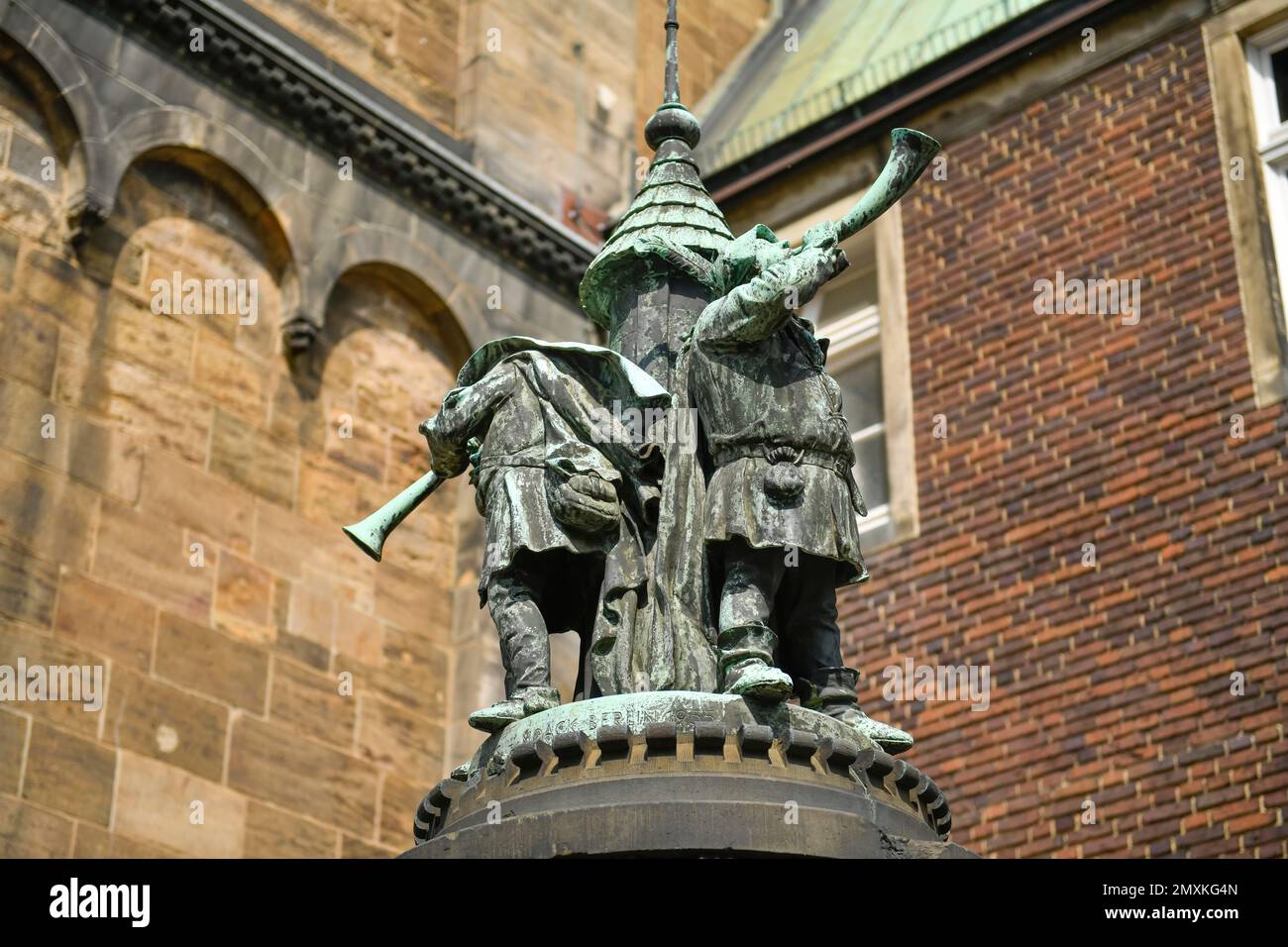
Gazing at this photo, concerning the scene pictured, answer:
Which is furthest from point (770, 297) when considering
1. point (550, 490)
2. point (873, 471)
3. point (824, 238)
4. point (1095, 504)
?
point (873, 471)

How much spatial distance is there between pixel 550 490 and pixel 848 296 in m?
9.92

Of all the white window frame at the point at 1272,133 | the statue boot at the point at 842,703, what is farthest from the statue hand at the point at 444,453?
the white window frame at the point at 1272,133

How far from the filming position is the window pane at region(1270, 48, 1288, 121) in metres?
14.1

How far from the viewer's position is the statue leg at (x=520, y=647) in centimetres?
615

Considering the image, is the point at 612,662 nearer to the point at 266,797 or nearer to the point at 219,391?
the point at 266,797

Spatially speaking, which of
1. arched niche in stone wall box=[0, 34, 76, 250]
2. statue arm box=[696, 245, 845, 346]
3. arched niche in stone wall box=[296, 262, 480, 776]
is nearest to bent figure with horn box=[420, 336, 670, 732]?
statue arm box=[696, 245, 845, 346]

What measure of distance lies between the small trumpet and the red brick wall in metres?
6.45

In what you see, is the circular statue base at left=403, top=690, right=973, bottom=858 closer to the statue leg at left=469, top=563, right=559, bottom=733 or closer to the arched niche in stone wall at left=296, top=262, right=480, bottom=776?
the statue leg at left=469, top=563, right=559, bottom=733

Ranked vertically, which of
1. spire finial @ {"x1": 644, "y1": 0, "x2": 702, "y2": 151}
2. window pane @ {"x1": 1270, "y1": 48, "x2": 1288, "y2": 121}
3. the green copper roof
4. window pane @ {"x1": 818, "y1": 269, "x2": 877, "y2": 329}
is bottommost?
spire finial @ {"x1": 644, "y1": 0, "x2": 702, "y2": 151}

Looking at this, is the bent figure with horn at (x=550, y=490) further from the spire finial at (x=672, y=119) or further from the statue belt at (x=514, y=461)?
the spire finial at (x=672, y=119)

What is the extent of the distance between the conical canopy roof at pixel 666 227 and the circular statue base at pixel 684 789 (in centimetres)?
158

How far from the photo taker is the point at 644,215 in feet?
23.3

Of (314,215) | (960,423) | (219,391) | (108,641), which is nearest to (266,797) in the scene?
(108,641)

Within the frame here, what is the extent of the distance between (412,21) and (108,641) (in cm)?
591
